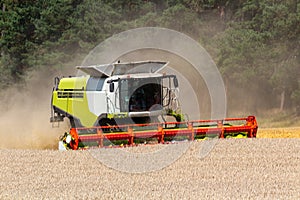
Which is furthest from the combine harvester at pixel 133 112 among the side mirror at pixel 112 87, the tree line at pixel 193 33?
the tree line at pixel 193 33

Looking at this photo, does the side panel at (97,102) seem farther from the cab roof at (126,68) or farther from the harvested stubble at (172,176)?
the harvested stubble at (172,176)

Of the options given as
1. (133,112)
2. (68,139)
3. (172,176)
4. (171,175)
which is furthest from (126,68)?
(172,176)

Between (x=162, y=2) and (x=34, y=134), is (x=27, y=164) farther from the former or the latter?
(x=162, y=2)

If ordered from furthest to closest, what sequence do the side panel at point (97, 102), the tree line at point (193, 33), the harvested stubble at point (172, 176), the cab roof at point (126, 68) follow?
the tree line at point (193, 33)
the cab roof at point (126, 68)
the side panel at point (97, 102)
the harvested stubble at point (172, 176)

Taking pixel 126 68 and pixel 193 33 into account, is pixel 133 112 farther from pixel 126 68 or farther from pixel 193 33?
pixel 193 33

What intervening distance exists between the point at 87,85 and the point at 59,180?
23.0 ft

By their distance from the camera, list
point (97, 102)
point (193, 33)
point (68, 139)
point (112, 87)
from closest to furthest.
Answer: point (68, 139)
point (112, 87)
point (97, 102)
point (193, 33)

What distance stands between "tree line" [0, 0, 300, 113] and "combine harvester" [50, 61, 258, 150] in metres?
14.8

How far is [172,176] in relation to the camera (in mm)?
11383

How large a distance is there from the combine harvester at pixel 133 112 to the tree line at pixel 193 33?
14.8m

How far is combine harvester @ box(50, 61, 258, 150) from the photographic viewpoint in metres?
15.7

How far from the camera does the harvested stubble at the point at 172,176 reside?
9.52 meters

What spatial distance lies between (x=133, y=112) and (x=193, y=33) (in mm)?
20413

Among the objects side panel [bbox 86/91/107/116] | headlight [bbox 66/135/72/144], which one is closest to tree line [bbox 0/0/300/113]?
side panel [bbox 86/91/107/116]
